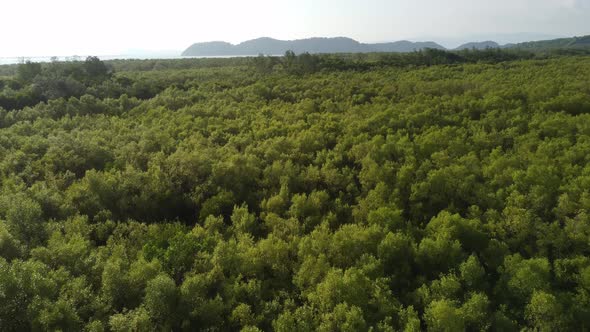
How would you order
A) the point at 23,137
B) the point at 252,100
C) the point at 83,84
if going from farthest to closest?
the point at 83,84
the point at 252,100
the point at 23,137

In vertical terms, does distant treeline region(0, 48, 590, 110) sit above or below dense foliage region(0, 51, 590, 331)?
above

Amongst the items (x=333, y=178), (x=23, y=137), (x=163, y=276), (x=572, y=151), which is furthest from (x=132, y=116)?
(x=572, y=151)

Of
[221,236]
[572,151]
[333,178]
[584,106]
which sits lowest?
[221,236]

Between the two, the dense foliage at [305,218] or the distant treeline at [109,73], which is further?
the distant treeline at [109,73]

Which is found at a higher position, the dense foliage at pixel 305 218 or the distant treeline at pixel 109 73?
the distant treeline at pixel 109 73

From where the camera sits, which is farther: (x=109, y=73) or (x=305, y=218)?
(x=109, y=73)

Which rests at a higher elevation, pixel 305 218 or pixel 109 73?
pixel 109 73

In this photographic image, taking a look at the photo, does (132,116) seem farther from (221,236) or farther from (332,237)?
(332,237)

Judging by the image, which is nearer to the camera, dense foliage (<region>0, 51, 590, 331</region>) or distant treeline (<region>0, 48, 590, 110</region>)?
A: dense foliage (<region>0, 51, 590, 331</region>)
